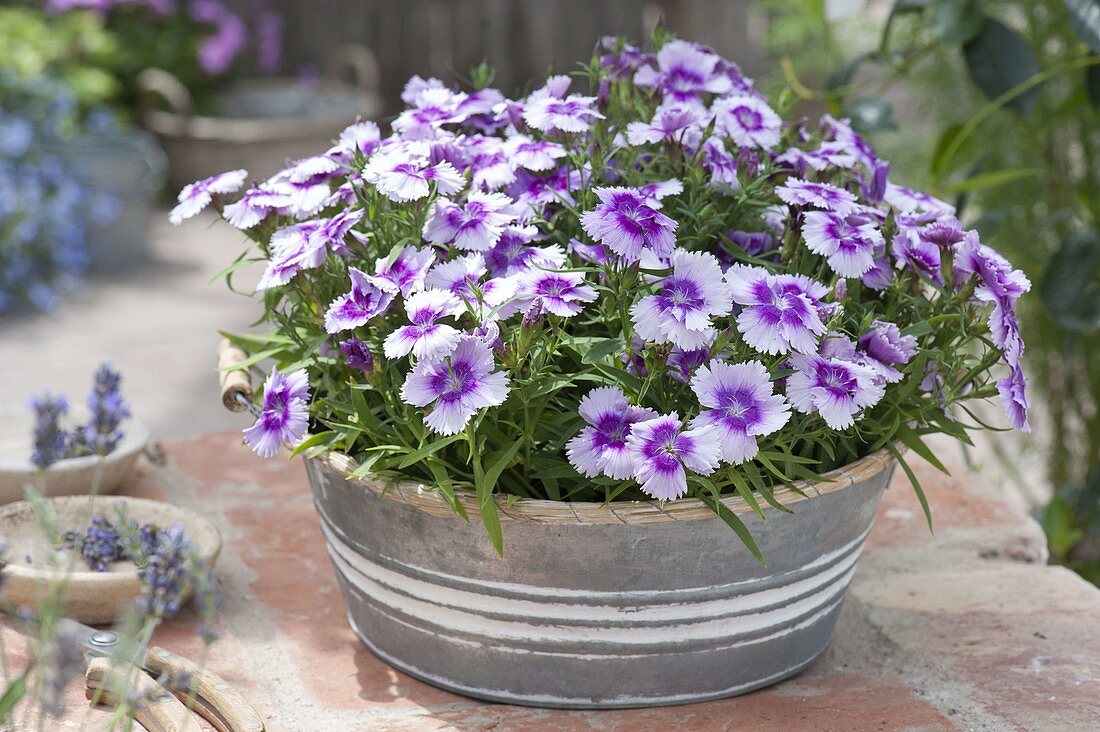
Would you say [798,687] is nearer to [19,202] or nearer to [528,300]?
[528,300]

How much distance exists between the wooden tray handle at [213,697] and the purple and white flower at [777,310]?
1.61 feet

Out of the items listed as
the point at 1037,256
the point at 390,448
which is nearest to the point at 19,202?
the point at 1037,256

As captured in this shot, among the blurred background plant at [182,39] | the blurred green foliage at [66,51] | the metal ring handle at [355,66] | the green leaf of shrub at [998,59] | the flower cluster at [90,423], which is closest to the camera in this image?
the flower cluster at [90,423]

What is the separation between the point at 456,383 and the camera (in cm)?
92

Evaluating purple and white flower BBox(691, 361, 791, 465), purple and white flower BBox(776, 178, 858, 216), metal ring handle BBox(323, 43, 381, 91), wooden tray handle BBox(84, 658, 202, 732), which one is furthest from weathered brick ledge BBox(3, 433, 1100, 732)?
metal ring handle BBox(323, 43, 381, 91)

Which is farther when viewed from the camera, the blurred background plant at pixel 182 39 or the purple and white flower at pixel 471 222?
the blurred background plant at pixel 182 39

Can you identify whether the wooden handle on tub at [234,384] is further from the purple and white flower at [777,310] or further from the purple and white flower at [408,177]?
the purple and white flower at [777,310]

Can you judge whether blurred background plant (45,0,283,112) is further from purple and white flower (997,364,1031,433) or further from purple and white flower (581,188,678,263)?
purple and white flower (997,364,1031,433)

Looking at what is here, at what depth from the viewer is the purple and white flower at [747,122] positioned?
44.2 inches

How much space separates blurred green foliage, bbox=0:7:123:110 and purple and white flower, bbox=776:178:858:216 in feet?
12.1

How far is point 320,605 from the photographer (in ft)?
4.28

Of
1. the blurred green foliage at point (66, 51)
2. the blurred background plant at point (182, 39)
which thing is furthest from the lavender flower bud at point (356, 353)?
the blurred background plant at point (182, 39)

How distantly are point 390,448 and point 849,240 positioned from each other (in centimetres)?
39

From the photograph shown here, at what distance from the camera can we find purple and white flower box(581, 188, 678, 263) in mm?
942
